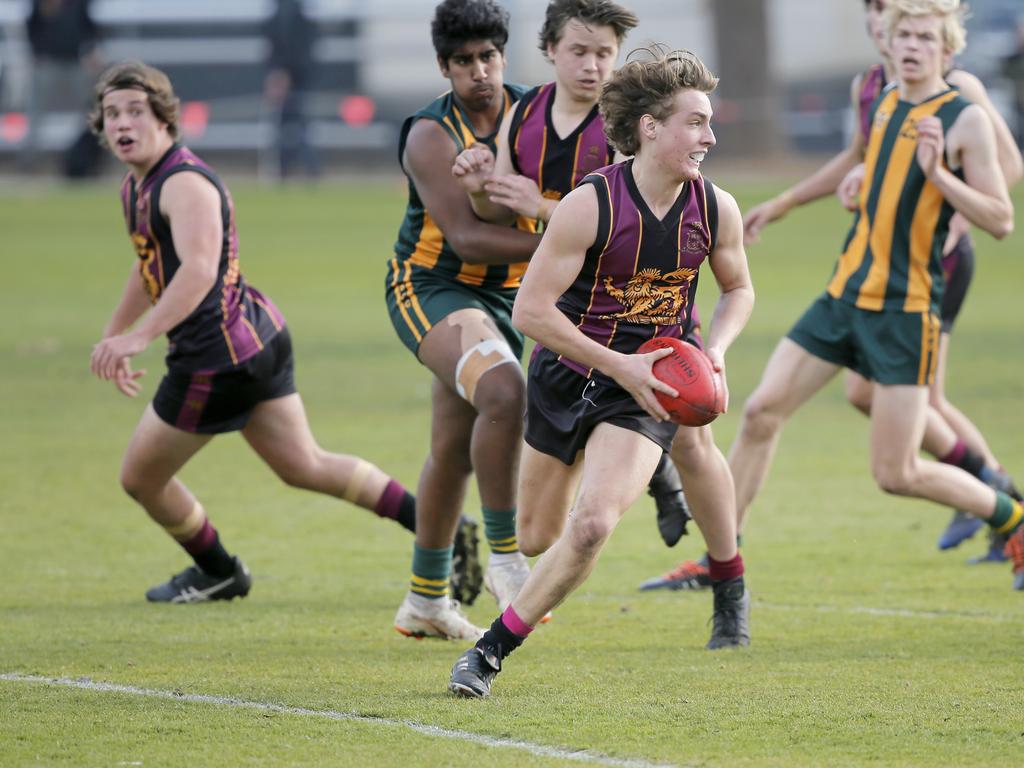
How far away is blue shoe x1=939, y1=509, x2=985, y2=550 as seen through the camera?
8.09 meters

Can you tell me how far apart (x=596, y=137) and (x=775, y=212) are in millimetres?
1686

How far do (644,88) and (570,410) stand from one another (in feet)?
3.46

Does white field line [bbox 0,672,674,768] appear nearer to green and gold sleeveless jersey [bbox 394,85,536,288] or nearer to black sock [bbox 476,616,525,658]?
black sock [bbox 476,616,525,658]

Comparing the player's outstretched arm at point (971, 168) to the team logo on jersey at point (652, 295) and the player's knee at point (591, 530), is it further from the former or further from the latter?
the player's knee at point (591, 530)

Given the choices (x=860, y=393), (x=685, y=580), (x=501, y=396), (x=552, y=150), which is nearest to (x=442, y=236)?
(x=552, y=150)

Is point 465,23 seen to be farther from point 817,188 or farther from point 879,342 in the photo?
point 817,188

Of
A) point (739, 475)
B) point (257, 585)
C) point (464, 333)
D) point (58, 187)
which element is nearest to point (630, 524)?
point (739, 475)

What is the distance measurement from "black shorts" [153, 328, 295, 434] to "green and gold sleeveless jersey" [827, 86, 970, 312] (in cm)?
241

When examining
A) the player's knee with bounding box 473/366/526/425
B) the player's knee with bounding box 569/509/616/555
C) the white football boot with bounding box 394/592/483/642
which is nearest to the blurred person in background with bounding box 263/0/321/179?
the white football boot with bounding box 394/592/483/642

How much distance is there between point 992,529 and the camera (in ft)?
24.6

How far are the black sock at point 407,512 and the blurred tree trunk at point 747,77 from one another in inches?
897

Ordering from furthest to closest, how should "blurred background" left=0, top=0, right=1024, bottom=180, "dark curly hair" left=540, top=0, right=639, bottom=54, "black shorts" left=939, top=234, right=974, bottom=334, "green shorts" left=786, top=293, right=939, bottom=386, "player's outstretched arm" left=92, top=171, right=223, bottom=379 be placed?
"blurred background" left=0, top=0, right=1024, bottom=180
"black shorts" left=939, top=234, right=974, bottom=334
"green shorts" left=786, top=293, right=939, bottom=386
"player's outstretched arm" left=92, top=171, right=223, bottom=379
"dark curly hair" left=540, top=0, right=639, bottom=54

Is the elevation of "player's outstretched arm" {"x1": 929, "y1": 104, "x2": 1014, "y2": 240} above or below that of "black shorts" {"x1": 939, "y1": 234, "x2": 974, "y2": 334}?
above

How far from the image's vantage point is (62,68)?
88.0 ft
